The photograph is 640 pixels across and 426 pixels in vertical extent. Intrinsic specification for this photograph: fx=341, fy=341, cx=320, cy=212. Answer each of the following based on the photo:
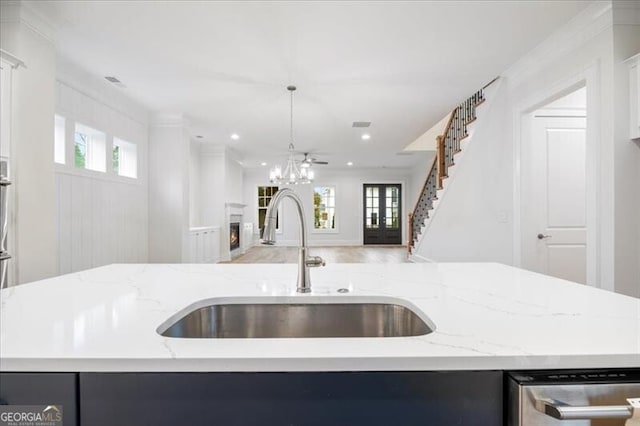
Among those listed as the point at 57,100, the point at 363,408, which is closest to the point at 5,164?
the point at 57,100

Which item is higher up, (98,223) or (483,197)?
(483,197)

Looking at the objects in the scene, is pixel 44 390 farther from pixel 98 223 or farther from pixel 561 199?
pixel 98 223

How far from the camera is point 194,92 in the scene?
4574 millimetres

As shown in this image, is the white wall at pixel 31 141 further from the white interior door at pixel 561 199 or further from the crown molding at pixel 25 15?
the white interior door at pixel 561 199

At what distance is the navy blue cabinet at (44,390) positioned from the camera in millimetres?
610

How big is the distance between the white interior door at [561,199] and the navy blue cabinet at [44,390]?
154 inches

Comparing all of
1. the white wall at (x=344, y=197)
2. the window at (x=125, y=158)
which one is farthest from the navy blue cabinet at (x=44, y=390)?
the white wall at (x=344, y=197)

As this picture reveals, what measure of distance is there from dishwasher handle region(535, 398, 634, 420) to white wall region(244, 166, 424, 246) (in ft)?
36.3

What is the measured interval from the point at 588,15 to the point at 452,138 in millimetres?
2824

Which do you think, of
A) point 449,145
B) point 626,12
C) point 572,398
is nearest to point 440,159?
point 449,145

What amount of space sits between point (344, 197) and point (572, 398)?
441 inches

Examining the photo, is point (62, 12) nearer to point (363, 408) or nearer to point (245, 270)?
point (245, 270)

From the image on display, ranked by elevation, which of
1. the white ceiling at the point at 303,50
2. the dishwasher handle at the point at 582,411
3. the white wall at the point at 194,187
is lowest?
the dishwasher handle at the point at 582,411

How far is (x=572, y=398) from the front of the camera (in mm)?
593
